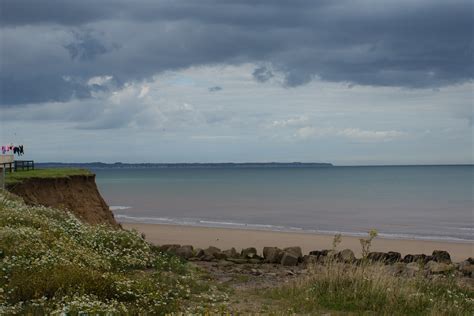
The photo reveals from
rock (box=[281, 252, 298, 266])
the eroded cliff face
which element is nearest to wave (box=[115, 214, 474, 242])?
the eroded cliff face

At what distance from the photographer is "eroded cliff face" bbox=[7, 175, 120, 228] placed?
34.9 m

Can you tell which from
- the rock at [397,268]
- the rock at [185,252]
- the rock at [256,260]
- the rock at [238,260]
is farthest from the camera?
the rock at [185,252]

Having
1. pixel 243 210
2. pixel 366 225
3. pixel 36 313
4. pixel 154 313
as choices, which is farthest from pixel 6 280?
pixel 243 210

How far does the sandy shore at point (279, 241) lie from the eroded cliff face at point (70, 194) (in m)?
4.08

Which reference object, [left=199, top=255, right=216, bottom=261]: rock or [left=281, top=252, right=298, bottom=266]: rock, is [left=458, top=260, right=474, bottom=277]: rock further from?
[left=199, top=255, right=216, bottom=261]: rock

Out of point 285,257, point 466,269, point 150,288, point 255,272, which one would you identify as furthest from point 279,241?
point 150,288

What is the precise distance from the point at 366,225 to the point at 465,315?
37.9 metres

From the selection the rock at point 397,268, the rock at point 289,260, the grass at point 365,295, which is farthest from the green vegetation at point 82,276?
the rock at point 397,268

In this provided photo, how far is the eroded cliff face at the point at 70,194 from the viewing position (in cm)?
3494

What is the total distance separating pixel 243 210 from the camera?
2638 inches

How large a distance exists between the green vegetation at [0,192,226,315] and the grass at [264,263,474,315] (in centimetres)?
201

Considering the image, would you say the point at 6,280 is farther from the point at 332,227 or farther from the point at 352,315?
the point at 332,227

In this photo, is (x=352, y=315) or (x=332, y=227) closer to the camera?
(x=352, y=315)

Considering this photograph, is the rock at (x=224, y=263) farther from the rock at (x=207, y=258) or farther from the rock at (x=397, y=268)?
the rock at (x=397, y=268)
